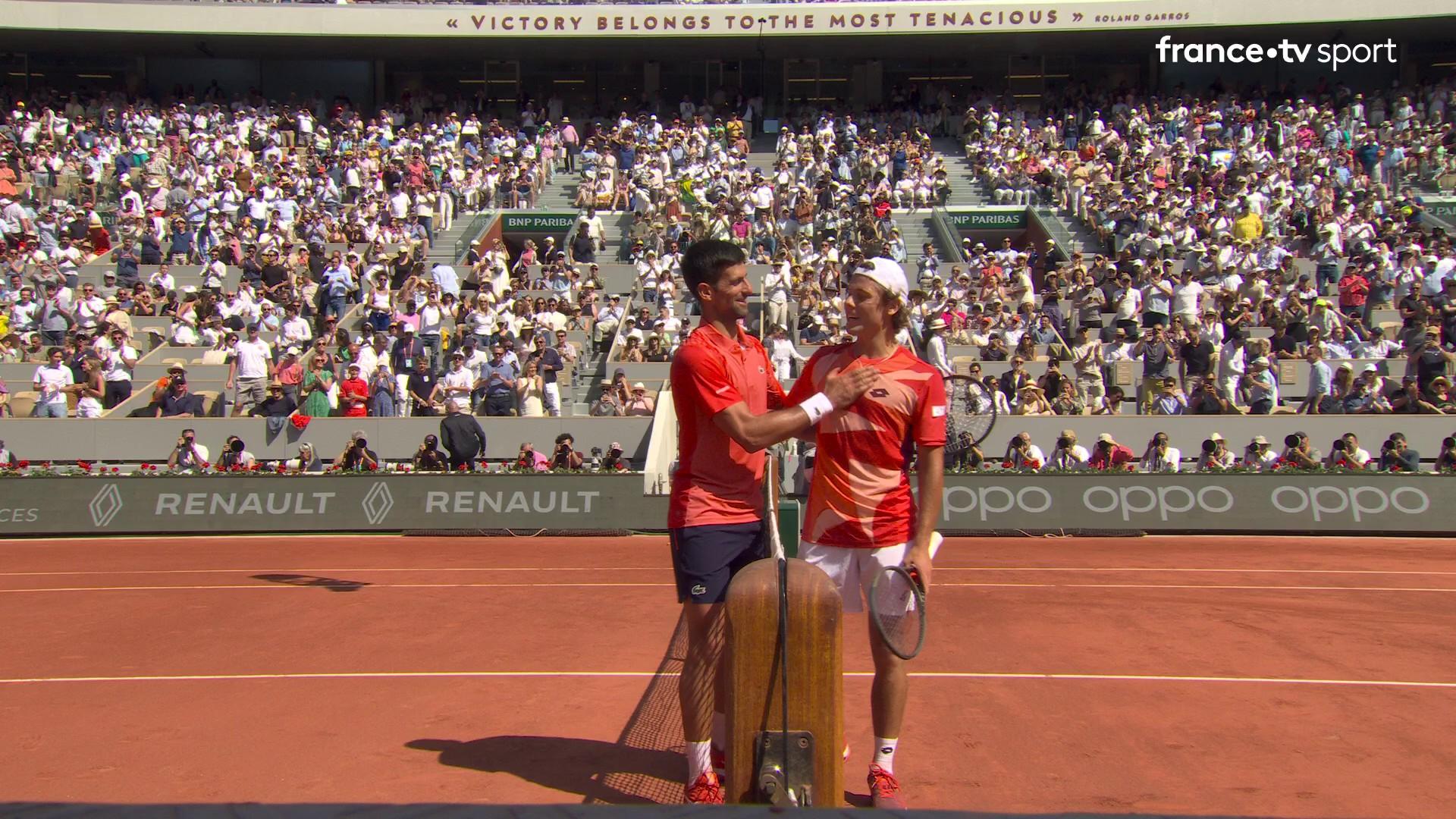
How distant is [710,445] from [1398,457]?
13.5 metres

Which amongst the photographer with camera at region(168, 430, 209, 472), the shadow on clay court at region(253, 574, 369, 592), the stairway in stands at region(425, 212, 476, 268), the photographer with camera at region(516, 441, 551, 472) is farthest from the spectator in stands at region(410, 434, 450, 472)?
the stairway in stands at region(425, 212, 476, 268)

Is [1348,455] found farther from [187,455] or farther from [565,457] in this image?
[187,455]

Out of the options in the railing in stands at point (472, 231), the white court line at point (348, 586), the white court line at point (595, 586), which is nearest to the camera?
the white court line at point (595, 586)

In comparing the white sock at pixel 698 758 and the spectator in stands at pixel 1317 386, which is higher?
the spectator in stands at pixel 1317 386

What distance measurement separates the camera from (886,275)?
4.99 m

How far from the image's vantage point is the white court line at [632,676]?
7438mm

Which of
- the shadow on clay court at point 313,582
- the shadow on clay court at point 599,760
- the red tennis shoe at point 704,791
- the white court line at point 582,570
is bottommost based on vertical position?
the white court line at point 582,570

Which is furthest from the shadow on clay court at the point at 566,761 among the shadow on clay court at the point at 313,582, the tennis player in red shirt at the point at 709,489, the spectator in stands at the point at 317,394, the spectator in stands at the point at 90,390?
the spectator in stands at the point at 90,390

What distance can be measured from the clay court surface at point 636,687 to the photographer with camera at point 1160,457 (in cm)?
360

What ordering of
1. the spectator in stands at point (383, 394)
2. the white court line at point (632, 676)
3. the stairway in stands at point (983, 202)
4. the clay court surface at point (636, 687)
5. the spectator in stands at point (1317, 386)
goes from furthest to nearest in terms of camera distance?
1. the stairway in stands at point (983, 202)
2. the spectator in stands at point (383, 394)
3. the spectator in stands at point (1317, 386)
4. the white court line at point (632, 676)
5. the clay court surface at point (636, 687)

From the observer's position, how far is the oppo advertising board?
595 inches

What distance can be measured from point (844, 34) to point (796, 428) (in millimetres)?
30384

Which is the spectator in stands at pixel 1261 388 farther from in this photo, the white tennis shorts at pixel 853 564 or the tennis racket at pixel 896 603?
the tennis racket at pixel 896 603

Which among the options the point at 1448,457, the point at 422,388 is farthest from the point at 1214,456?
the point at 422,388
